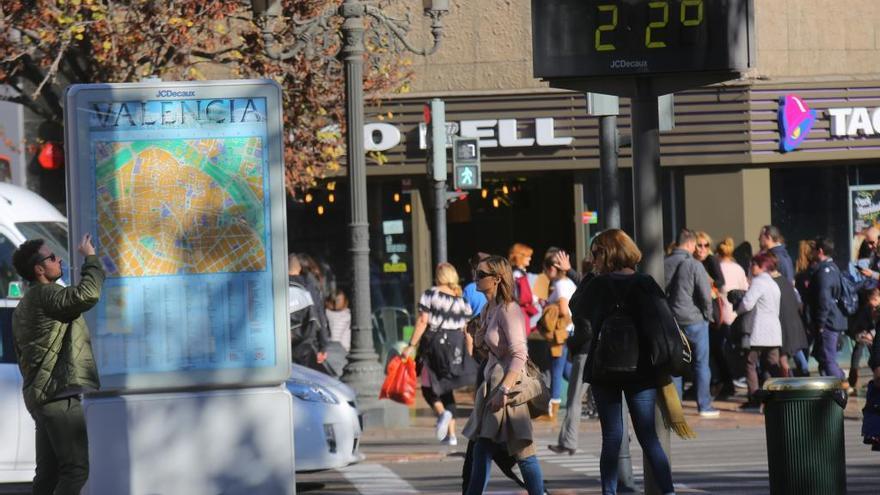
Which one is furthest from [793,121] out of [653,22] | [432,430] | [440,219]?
[653,22]

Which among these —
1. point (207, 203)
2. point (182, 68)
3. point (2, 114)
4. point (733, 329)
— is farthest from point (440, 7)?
point (207, 203)

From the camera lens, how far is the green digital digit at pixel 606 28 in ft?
27.7

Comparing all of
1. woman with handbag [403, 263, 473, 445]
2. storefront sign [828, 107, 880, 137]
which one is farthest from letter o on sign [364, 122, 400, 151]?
woman with handbag [403, 263, 473, 445]

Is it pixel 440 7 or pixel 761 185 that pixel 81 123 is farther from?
pixel 761 185

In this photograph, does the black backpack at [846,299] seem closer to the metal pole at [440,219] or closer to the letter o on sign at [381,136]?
the metal pole at [440,219]

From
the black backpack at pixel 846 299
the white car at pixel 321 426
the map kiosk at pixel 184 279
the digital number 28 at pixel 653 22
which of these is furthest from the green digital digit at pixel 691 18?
the black backpack at pixel 846 299

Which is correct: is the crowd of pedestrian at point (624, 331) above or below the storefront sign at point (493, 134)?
below

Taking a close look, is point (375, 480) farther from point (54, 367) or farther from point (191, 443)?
point (54, 367)

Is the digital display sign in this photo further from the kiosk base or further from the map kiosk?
the kiosk base

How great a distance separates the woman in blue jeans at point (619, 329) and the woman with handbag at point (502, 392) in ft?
1.50

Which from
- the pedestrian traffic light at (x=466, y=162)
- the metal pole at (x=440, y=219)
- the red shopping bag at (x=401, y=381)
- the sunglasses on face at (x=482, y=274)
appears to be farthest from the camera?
the pedestrian traffic light at (x=466, y=162)

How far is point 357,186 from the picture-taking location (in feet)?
53.8

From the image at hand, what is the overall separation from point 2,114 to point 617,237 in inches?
605

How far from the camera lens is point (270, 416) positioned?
8828 millimetres
